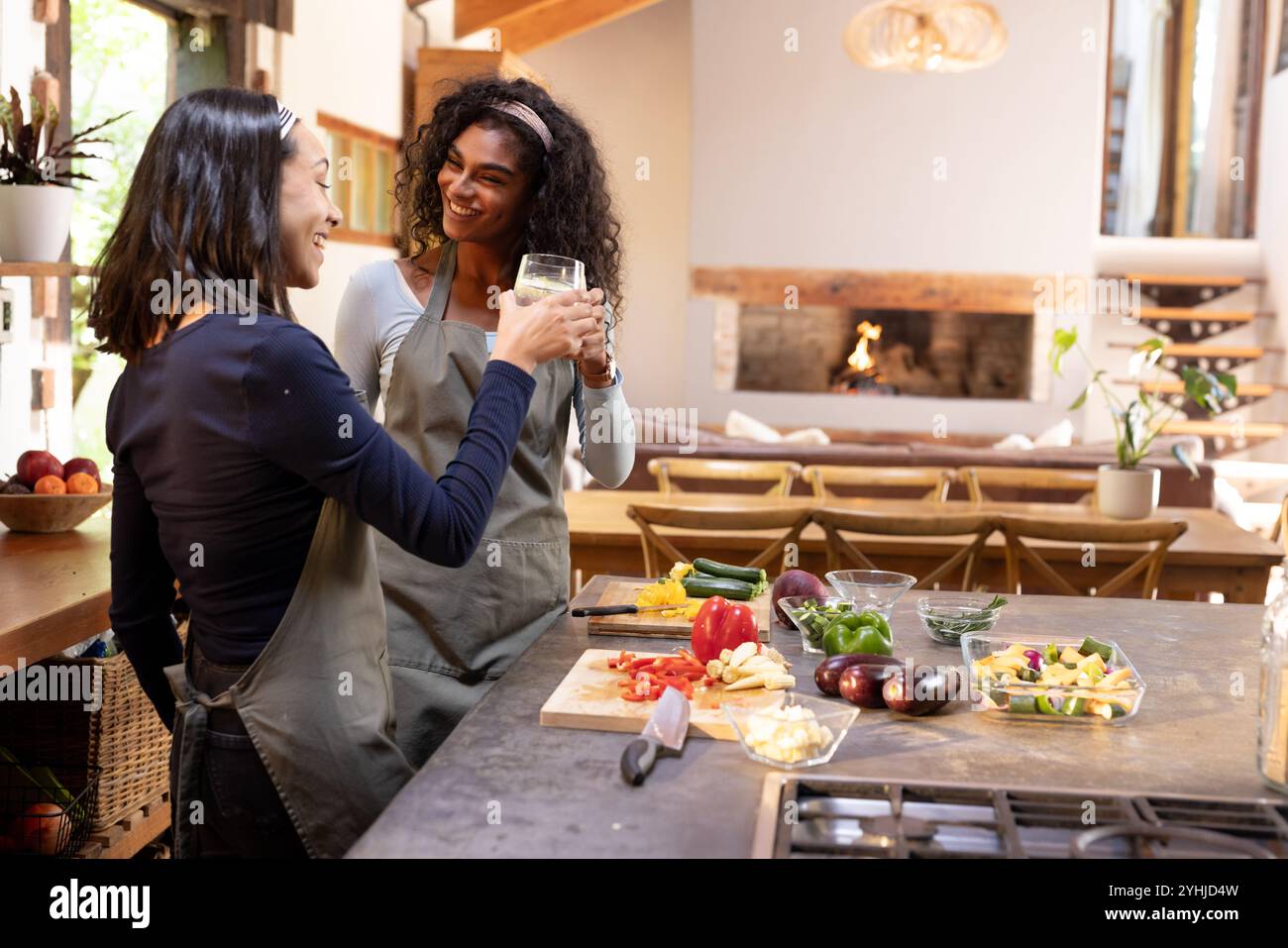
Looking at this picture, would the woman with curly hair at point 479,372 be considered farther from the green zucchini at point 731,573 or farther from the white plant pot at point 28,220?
the white plant pot at point 28,220

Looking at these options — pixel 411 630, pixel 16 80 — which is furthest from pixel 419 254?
pixel 16 80

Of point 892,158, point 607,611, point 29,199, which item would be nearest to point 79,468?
point 29,199

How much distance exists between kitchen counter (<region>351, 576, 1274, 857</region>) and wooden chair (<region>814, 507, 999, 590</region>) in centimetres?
160

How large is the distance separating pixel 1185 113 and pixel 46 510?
9150 millimetres

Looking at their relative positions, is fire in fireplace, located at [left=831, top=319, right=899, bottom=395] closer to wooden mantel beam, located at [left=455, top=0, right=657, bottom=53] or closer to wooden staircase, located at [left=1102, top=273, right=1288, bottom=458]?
wooden staircase, located at [left=1102, top=273, right=1288, bottom=458]

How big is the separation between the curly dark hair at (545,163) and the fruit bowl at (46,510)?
1.01m

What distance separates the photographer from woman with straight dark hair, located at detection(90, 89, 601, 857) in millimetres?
1290

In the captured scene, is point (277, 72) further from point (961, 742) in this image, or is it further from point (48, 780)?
point (961, 742)

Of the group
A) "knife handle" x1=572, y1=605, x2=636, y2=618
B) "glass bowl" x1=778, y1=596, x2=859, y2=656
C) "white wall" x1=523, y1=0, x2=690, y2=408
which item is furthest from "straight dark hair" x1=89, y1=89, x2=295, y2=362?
"white wall" x1=523, y1=0, x2=690, y2=408

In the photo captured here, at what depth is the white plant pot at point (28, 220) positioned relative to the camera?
8.36 ft

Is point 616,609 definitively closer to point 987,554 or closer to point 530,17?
point 987,554

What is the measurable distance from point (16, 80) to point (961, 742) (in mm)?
2668

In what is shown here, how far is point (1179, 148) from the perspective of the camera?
967 cm

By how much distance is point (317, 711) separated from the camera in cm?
138
